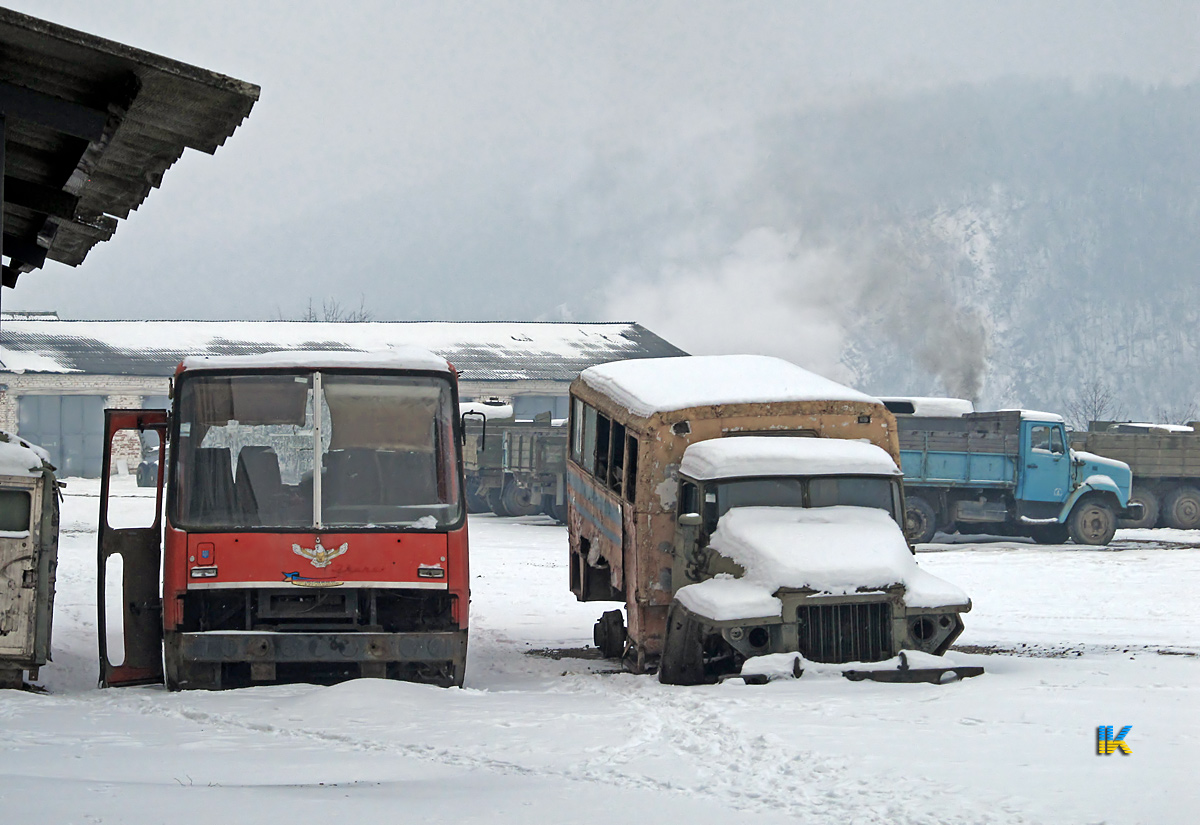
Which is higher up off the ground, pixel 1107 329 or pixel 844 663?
pixel 1107 329

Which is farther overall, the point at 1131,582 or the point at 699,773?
the point at 1131,582

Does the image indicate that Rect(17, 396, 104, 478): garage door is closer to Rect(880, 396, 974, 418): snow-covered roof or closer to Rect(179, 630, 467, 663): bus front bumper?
Rect(880, 396, 974, 418): snow-covered roof

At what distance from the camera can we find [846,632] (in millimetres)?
10812

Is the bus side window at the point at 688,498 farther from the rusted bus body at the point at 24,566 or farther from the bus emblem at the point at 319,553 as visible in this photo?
the rusted bus body at the point at 24,566

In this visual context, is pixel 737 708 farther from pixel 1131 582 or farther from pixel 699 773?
pixel 1131 582

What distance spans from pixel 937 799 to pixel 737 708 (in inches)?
98.6

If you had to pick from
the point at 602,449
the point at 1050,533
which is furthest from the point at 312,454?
the point at 1050,533

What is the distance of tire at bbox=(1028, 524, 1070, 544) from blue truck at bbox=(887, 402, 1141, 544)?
37mm

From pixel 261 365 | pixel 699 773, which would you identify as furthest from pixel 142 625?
pixel 699 773

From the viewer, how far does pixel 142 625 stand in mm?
10930

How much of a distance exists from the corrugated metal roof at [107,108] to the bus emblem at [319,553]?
9.27ft

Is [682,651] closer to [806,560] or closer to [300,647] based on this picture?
[806,560]

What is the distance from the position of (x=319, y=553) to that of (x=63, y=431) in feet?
134

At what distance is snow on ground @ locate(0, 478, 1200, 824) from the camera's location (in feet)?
22.0
